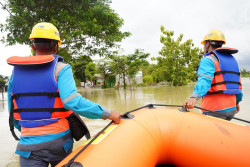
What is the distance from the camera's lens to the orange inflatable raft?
117 cm

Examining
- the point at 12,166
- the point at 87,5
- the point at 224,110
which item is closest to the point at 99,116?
the point at 224,110

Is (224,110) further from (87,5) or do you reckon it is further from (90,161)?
(87,5)

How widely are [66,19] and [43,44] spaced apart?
26.8 ft

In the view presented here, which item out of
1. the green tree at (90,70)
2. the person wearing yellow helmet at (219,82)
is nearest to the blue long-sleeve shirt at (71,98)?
the person wearing yellow helmet at (219,82)

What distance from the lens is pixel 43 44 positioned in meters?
1.33

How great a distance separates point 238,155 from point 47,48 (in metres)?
1.81

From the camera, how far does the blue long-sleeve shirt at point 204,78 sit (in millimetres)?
1806

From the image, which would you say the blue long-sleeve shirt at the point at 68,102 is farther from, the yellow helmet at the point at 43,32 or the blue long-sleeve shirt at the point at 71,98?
the yellow helmet at the point at 43,32

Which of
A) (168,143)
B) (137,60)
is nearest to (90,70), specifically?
(137,60)

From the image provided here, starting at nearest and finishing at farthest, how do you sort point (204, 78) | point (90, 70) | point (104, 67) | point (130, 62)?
point (204, 78)
point (130, 62)
point (104, 67)
point (90, 70)

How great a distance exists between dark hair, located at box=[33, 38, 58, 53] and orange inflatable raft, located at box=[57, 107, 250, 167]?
819 mm

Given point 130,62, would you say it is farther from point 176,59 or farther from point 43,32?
point 43,32

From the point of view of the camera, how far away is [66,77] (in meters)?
1.20

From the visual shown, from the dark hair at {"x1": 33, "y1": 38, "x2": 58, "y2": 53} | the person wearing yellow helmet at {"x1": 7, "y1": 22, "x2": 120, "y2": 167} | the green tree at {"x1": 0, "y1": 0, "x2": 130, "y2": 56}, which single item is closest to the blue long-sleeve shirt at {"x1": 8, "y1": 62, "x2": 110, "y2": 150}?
the person wearing yellow helmet at {"x1": 7, "y1": 22, "x2": 120, "y2": 167}
